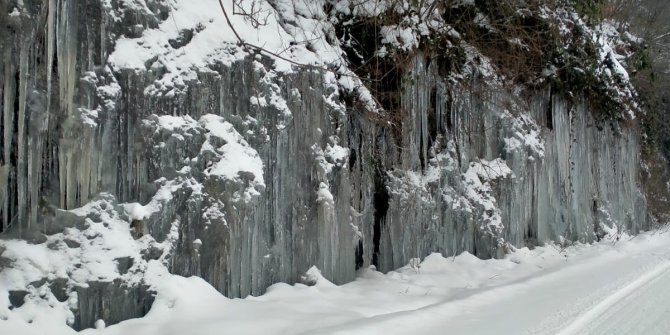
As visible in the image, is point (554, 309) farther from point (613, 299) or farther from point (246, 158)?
point (246, 158)

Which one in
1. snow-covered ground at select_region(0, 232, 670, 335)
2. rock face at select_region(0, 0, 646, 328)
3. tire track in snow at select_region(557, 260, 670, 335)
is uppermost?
rock face at select_region(0, 0, 646, 328)

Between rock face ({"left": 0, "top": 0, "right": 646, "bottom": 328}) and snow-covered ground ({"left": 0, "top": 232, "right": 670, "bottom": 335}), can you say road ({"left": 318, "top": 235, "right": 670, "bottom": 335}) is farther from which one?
rock face ({"left": 0, "top": 0, "right": 646, "bottom": 328})

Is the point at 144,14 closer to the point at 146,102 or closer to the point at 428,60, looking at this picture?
the point at 146,102

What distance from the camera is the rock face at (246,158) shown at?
4.49 meters

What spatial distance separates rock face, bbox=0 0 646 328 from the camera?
4492mm

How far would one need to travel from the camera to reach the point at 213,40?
5.92 metres

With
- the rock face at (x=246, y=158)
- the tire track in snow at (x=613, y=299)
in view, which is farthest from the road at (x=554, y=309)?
the rock face at (x=246, y=158)

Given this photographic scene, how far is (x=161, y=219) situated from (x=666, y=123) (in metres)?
20.0

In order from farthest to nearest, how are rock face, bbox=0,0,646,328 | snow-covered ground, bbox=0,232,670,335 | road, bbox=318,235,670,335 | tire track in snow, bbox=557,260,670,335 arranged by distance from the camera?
tire track in snow, bbox=557,260,670,335
road, bbox=318,235,670,335
snow-covered ground, bbox=0,232,670,335
rock face, bbox=0,0,646,328

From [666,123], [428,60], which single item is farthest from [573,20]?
[666,123]

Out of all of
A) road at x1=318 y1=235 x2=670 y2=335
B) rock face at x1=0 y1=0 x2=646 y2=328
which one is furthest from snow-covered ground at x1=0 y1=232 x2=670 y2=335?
rock face at x1=0 y1=0 x2=646 y2=328

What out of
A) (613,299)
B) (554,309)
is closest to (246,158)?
(554,309)

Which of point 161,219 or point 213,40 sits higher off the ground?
point 213,40

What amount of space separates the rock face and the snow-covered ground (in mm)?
258
